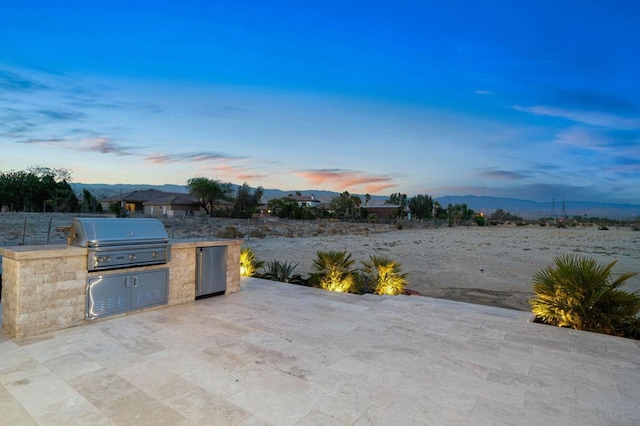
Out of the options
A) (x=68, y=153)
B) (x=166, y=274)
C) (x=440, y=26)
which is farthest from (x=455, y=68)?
(x=68, y=153)

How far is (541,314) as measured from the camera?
4.89 meters

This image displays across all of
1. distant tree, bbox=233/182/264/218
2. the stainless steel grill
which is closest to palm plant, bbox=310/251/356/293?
the stainless steel grill

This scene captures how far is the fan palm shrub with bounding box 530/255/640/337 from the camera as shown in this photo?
4418 mm

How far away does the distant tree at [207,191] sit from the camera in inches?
2283

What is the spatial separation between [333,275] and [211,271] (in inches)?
101

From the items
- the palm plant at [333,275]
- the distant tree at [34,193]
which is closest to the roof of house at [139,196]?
the distant tree at [34,193]

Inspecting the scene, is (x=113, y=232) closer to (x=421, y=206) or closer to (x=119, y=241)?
(x=119, y=241)

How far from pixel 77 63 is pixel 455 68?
13.5 meters

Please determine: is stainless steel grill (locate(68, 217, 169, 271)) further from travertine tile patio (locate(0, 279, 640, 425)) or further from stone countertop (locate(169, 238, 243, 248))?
travertine tile patio (locate(0, 279, 640, 425))

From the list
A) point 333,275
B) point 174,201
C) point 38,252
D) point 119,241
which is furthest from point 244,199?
point 38,252

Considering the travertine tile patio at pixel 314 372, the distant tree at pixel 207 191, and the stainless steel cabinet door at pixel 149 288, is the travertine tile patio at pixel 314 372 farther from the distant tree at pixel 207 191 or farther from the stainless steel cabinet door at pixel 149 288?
the distant tree at pixel 207 191

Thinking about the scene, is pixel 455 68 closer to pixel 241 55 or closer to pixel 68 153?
pixel 241 55

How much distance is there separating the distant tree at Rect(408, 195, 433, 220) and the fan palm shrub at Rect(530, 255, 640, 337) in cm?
7988

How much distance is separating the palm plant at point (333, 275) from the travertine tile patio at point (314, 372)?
217 cm
